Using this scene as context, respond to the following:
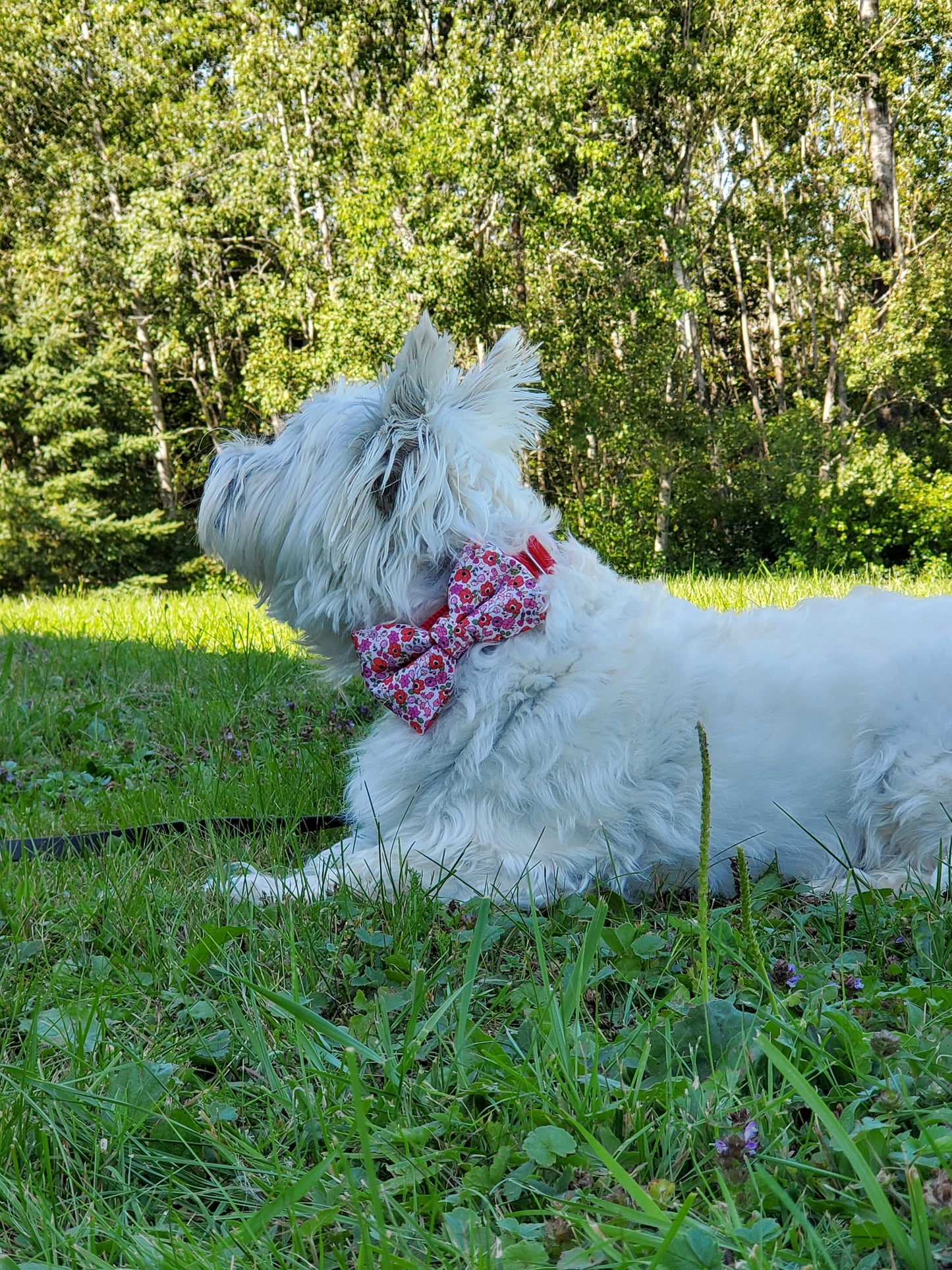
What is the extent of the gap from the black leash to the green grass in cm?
21

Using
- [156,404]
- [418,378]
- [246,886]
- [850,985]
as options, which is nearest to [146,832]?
[246,886]

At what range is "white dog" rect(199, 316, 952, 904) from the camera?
2.64 metres

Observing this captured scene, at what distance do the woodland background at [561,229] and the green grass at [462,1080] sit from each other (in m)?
16.1

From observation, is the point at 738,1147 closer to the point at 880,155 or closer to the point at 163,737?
the point at 163,737

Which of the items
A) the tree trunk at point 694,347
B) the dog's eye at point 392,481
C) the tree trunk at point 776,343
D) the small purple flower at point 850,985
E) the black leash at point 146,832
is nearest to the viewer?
the small purple flower at point 850,985

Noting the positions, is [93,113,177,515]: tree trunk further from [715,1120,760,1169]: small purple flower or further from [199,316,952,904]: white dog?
[715,1120,760,1169]: small purple flower

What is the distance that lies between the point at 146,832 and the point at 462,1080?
6.16 feet

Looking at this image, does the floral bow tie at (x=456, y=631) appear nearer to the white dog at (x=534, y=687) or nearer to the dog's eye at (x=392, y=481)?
the white dog at (x=534, y=687)

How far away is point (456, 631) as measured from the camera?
276cm

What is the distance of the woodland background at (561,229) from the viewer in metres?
17.2

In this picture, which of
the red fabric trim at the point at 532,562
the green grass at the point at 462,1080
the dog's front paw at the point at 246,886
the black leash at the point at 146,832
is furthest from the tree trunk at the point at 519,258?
the green grass at the point at 462,1080

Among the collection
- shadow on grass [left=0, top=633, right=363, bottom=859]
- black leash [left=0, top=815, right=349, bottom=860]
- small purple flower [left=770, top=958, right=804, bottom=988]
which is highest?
small purple flower [left=770, top=958, right=804, bottom=988]

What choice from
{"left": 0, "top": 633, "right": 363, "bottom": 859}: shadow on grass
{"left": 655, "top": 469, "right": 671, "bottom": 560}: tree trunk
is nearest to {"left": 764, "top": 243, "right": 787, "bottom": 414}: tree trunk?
{"left": 655, "top": 469, "right": 671, "bottom": 560}: tree trunk

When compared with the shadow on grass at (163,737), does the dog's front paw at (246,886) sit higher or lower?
higher
